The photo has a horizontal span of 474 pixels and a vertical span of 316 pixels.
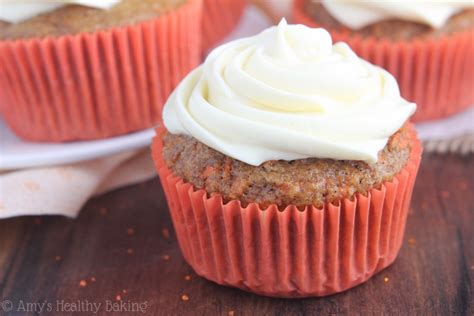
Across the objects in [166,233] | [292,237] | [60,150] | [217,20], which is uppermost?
[292,237]

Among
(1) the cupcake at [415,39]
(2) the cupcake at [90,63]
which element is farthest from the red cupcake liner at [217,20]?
(1) the cupcake at [415,39]

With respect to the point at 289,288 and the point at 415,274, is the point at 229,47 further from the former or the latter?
the point at 415,274

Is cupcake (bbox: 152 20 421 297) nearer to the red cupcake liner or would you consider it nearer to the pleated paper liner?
the pleated paper liner

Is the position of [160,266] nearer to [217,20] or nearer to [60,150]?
[60,150]

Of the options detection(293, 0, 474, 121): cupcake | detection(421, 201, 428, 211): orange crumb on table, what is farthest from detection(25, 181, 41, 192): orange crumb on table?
detection(421, 201, 428, 211): orange crumb on table

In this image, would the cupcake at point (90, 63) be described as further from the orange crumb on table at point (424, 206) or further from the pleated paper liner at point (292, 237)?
the orange crumb on table at point (424, 206)

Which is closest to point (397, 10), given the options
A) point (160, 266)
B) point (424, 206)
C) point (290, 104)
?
point (424, 206)
